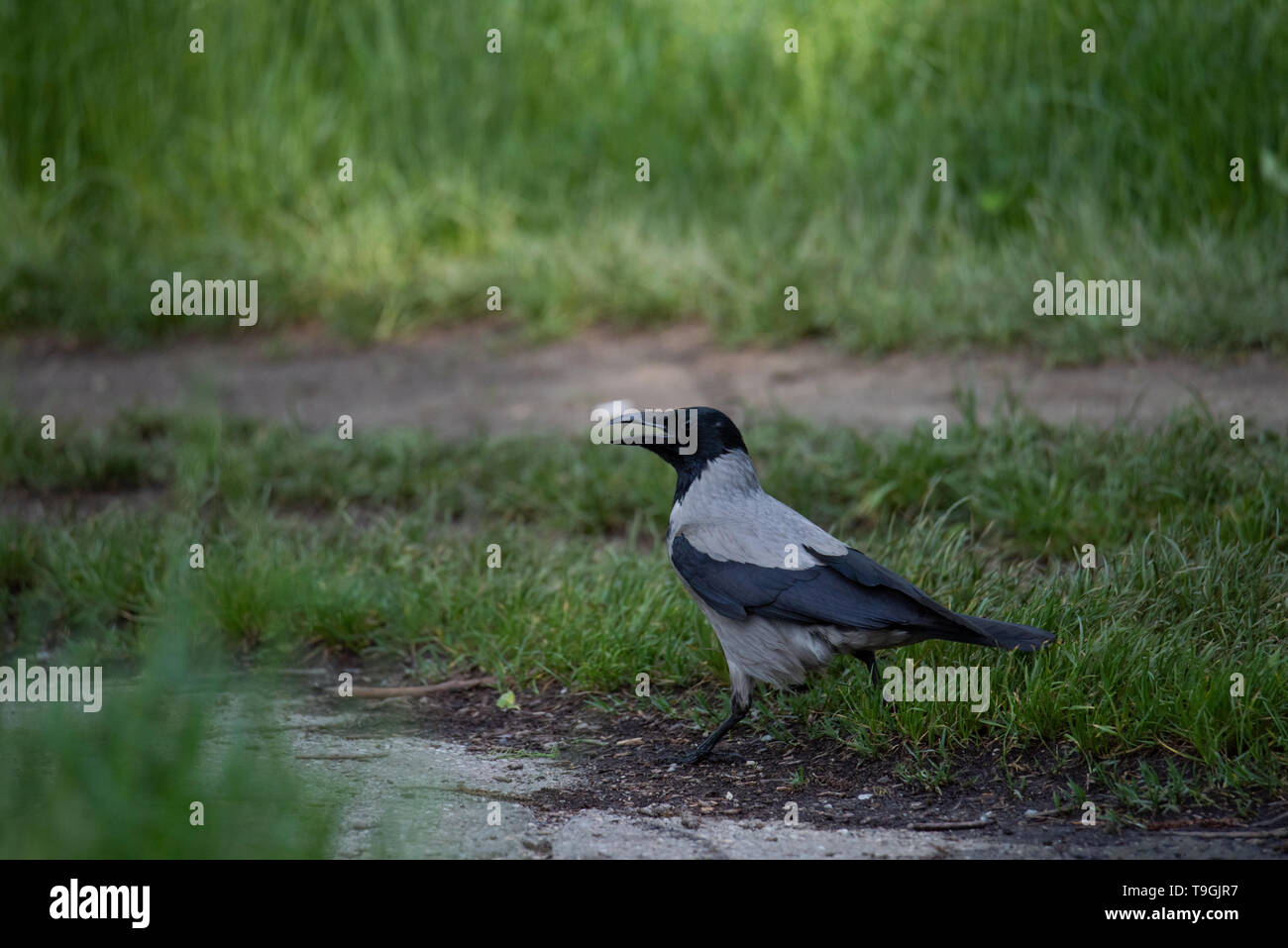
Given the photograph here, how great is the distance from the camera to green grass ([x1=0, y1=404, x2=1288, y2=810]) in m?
3.60

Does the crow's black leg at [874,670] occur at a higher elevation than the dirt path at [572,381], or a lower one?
lower

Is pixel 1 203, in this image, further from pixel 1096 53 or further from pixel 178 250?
pixel 1096 53

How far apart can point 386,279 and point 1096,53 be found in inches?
155

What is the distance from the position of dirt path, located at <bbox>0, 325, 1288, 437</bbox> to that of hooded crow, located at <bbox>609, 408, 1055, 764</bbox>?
6.31 feet

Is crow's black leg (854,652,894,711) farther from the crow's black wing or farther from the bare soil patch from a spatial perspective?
the crow's black wing

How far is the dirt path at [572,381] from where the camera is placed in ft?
18.9

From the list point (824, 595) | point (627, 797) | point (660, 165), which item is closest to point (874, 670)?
point (824, 595)

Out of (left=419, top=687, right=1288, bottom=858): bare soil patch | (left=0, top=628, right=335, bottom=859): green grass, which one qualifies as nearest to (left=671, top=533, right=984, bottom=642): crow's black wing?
(left=419, top=687, right=1288, bottom=858): bare soil patch

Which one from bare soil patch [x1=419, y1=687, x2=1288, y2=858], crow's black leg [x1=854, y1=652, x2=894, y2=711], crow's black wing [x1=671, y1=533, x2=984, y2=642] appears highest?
crow's black wing [x1=671, y1=533, x2=984, y2=642]

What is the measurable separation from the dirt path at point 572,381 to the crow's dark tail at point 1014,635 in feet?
6.56

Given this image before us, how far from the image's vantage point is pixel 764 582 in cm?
363

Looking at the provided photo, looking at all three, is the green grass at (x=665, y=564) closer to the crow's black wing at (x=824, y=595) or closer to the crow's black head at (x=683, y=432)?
the crow's black wing at (x=824, y=595)

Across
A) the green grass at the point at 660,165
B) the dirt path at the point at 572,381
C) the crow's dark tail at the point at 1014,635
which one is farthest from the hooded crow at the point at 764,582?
the green grass at the point at 660,165
